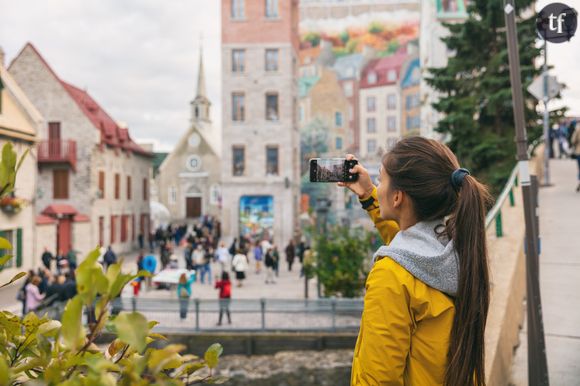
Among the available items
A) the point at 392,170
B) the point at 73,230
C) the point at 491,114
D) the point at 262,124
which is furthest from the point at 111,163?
the point at 392,170

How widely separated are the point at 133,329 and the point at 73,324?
0.44ft

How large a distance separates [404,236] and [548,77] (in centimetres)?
509

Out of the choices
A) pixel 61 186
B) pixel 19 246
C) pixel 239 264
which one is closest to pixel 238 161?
pixel 61 186

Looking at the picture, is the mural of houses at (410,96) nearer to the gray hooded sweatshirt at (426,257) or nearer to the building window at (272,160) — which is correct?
the building window at (272,160)

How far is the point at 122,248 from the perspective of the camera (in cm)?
3531

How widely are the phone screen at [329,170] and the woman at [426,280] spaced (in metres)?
0.51

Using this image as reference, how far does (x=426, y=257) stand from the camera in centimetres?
195

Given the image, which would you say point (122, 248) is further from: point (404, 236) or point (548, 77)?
point (404, 236)

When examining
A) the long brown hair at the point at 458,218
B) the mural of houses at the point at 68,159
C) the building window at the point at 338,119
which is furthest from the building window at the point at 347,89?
the long brown hair at the point at 458,218

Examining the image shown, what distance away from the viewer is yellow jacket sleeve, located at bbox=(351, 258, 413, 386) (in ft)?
5.95

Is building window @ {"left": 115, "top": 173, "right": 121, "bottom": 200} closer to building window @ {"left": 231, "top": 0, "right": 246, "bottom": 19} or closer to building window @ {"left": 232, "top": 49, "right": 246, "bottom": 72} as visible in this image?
building window @ {"left": 232, "top": 49, "right": 246, "bottom": 72}

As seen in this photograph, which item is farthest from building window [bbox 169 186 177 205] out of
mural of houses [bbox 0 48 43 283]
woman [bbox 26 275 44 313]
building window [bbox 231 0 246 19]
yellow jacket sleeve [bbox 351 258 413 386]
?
yellow jacket sleeve [bbox 351 258 413 386]

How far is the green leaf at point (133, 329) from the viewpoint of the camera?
1.07 m

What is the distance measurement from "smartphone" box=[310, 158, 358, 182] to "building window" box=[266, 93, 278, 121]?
32255mm
